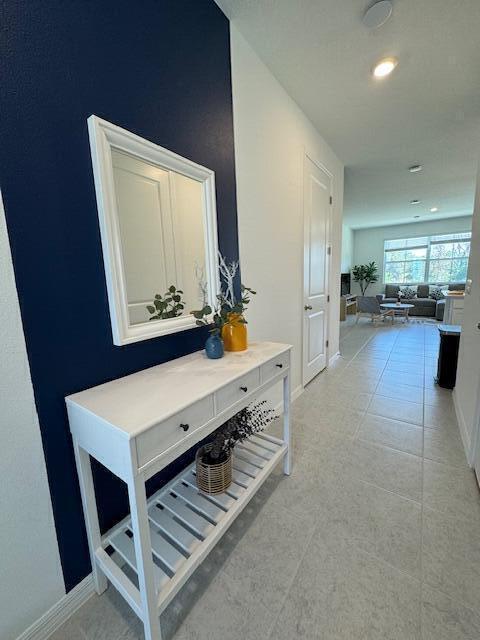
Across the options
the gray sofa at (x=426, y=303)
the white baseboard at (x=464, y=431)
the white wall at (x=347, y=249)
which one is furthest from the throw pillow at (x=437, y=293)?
the white baseboard at (x=464, y=431)

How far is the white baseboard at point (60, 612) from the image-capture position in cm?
93

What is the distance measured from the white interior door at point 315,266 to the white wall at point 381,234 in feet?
22.2

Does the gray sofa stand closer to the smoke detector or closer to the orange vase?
the smoke detector

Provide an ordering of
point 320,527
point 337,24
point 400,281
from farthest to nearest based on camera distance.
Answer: point 400,281, point 337,24, point 320,527

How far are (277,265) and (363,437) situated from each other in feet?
5.04

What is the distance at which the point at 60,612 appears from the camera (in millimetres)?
989

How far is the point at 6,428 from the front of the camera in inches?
32.9

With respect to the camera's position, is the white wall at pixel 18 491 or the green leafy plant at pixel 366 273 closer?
the white wall at pixel 18 491

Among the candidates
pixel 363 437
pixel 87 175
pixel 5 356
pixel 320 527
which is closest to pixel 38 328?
pixel 5 356

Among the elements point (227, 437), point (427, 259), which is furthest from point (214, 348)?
point (427, 259)

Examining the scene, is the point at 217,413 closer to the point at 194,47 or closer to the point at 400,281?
the point at 194,47

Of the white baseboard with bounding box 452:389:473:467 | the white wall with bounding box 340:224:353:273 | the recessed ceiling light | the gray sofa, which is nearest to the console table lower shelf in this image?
the white baseboard with bounding box 452:389:473:467

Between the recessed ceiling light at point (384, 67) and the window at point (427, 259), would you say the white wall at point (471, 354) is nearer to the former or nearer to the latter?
the recessed ceiling light at point (384, 67)

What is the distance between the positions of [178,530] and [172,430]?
62 centimetres
